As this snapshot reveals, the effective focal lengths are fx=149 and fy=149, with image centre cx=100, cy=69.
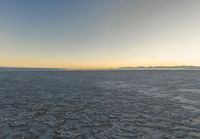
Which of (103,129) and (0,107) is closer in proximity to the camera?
(103,129)

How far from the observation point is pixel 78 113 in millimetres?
8773

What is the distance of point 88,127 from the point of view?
22.2ft

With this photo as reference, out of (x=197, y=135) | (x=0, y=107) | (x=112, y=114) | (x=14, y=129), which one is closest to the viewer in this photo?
(x=197, y=135)

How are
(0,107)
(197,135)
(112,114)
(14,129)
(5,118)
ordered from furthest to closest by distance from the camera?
1. (0,107)
2. (112,114)
3. (5,118)
4. (14,129)
5. (197,135)

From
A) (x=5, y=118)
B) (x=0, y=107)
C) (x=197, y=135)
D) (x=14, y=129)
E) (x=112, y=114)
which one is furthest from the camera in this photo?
(x=0, y=107)

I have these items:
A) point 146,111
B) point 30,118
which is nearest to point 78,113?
point 30,118

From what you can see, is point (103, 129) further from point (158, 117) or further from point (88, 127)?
point (158, 117)

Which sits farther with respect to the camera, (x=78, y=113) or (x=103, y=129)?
(x=78, y=113)

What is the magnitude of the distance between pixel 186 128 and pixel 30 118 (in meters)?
7.55

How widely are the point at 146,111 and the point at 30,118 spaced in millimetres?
6629

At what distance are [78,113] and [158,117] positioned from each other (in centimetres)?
447

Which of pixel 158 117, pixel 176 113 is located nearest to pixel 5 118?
pixel 158 117

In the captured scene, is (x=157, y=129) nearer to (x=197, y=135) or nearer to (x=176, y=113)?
(x=197, y=135)

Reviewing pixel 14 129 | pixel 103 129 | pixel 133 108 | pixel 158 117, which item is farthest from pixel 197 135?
pixel 14 129
